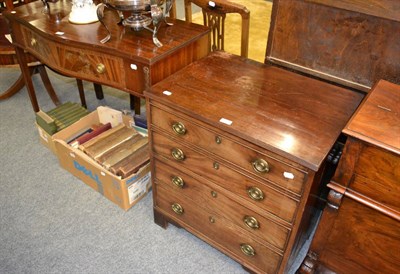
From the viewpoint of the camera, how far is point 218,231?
1.42 m

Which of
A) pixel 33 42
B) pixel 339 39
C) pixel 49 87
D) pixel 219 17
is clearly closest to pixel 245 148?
pixel 339 39

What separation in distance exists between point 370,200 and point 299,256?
64 centimetres

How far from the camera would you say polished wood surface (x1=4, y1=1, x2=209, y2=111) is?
4.61 ft

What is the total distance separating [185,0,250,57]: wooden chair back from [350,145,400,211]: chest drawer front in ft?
2.92

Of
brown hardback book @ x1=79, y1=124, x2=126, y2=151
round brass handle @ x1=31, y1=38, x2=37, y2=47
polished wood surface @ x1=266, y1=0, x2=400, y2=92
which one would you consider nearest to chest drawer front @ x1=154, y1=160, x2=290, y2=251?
brown hardback book @ x1=79, y1=124, x2=126, y2=151

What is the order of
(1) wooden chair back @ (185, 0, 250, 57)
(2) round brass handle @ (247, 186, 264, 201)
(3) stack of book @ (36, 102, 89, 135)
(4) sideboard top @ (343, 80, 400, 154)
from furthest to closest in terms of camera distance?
(3) stack of book @ (36, 102, 89, 135)
(1) wooden chair back @ (185, 0, 250, 57)
(2) round brass handle @ (247, 186, 264, 201)
(4) sideboard top @ (343, 80, 400, 154)

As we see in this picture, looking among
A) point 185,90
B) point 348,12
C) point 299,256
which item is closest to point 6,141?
point 185,90

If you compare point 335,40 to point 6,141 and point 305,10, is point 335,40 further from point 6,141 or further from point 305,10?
point 6,141

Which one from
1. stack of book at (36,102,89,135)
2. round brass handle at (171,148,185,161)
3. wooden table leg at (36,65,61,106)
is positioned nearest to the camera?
round brass handle at (171,148,185,161)

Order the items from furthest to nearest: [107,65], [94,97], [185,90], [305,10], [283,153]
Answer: [94,97] < [107,65] < [305,10] < [185,90] < [283,153]

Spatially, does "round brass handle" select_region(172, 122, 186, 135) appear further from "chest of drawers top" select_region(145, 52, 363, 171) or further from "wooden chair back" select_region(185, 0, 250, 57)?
"wooden chair back" select_region(185, 0, 250, 57)

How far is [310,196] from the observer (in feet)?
3.59

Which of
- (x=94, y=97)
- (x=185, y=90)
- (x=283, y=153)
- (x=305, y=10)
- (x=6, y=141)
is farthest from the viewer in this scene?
(x=94, y=97)

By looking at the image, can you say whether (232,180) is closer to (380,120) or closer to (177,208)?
(177,208)
